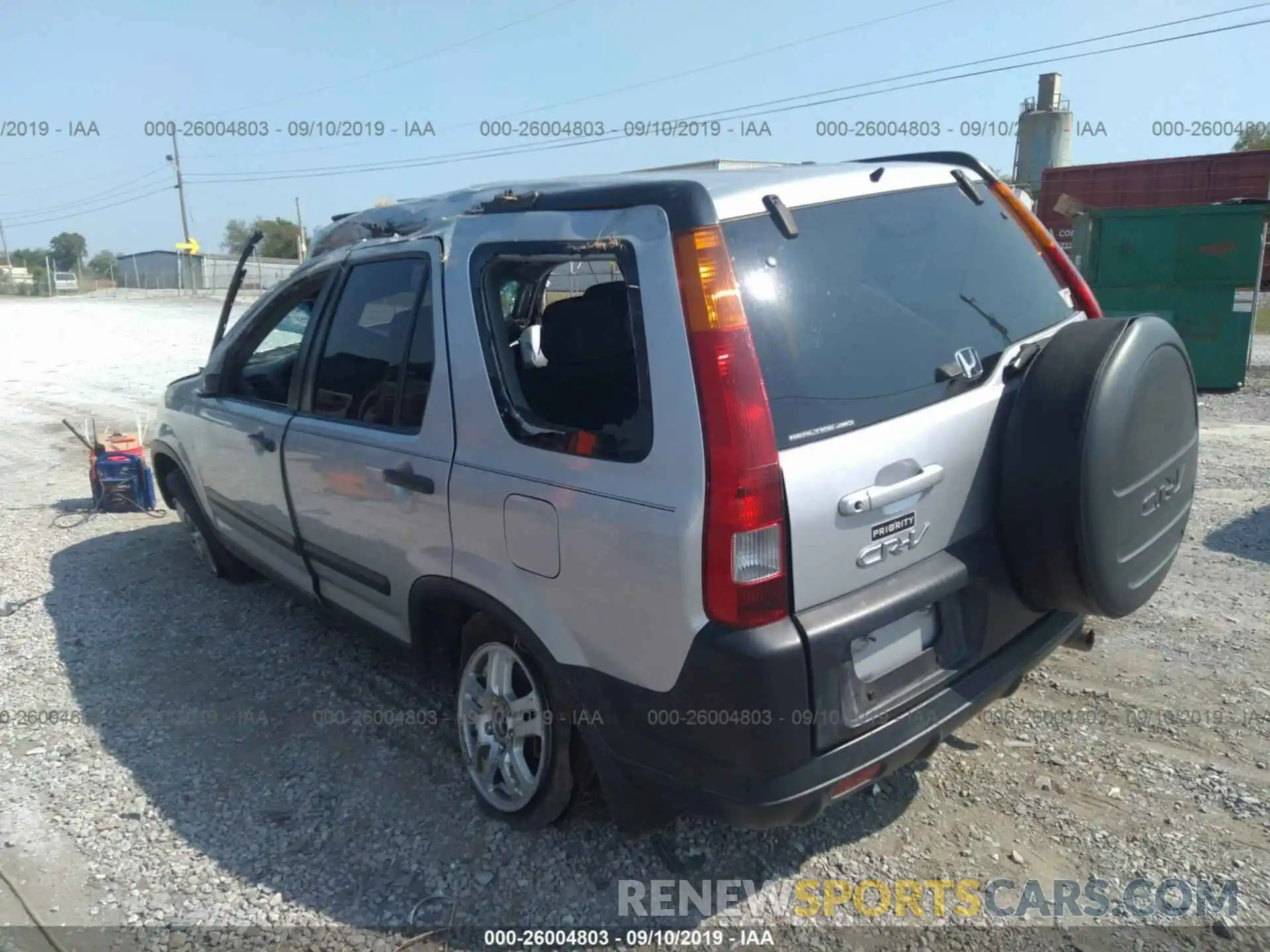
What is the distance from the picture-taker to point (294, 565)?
410 centimetres

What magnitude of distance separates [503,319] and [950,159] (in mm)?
1592

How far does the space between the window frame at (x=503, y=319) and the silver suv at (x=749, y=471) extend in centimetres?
1

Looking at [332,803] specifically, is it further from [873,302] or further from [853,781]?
[873,302]

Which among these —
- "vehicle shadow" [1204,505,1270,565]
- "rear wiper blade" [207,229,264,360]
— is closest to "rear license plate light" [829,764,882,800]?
"vehicle shadow" [1204,505,1270,565]

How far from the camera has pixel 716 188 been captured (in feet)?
7.76

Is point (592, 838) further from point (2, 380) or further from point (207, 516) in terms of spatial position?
point (2, 380)

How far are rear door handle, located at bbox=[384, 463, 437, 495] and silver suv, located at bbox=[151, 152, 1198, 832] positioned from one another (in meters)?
0.02

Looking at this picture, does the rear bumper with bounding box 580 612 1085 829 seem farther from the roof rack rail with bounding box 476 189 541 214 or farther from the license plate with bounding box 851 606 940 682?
the roof rack rail with bounding box 476 189 541 214

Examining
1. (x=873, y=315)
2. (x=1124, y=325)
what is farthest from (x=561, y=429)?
(x=1124, y=325)

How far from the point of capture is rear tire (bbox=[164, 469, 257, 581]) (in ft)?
17.1

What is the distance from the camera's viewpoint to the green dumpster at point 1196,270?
10758 mm

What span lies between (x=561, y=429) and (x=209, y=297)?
42.3 m

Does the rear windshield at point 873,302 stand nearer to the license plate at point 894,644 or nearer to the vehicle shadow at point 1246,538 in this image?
the license plate at point 894,644

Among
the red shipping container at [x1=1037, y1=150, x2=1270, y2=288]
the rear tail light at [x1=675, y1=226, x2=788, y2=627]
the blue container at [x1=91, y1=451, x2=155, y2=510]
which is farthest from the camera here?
the red shipping container at [x1=1037, y1=150, x2=1270, y2=288]
